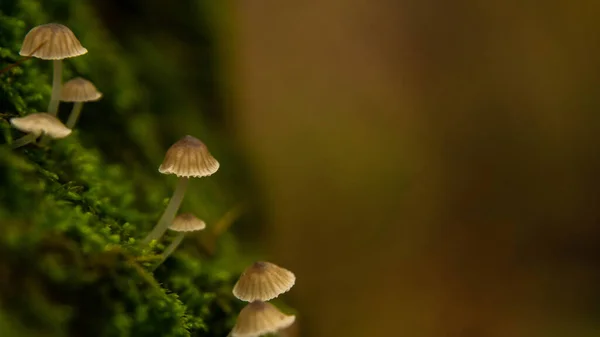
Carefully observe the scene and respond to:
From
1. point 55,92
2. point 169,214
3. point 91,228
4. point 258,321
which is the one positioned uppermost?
point 55,92

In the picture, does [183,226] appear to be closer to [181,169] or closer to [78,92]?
[181,169]

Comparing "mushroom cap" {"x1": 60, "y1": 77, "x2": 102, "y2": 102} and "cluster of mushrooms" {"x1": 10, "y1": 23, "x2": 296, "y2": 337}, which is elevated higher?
"mushroom cap" {"x1": 60, "y1": 77, "x2": 102, "y2": 102}

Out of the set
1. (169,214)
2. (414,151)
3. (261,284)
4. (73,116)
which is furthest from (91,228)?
(414,151)

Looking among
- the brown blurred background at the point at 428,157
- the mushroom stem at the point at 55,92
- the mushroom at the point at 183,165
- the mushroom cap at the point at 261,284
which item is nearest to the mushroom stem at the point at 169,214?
the mushroom at the point at 183,165

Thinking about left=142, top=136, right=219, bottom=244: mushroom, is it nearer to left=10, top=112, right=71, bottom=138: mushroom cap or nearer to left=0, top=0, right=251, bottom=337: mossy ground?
left=0, top=0, right=251, bottom=337: mossy ground

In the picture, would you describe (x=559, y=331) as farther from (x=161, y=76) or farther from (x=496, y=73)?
(x=161, y=76)

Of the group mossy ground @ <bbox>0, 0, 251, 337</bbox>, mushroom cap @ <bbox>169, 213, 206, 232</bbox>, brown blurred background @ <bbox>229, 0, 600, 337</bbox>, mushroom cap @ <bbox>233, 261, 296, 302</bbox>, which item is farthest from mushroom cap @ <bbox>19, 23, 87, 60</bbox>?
brown blurred background @ <bbox>229, 0, 600, 337</bbox>

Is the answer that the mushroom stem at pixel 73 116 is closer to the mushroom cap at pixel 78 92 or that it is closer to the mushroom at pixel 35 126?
the mushroom cap at pixel 78 92

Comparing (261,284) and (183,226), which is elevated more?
(183,226)
